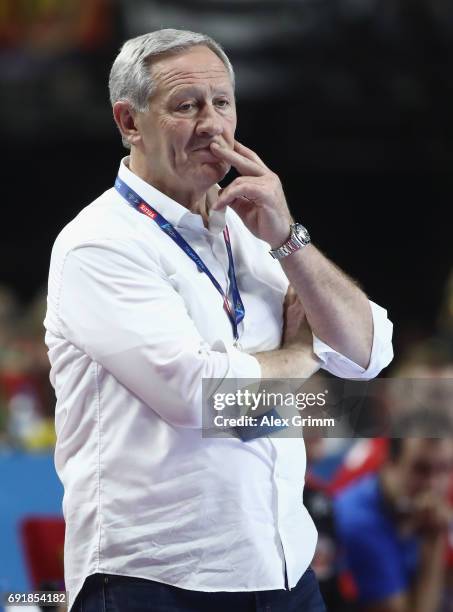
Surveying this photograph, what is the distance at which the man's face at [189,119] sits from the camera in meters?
2.31

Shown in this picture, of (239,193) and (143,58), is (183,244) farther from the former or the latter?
(143,58)

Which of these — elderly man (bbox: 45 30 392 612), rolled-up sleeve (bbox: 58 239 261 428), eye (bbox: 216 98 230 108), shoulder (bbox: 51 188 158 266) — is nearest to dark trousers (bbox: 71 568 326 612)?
elderly man (bbox: 45 30 392 612)

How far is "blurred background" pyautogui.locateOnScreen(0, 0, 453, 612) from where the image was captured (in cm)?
987

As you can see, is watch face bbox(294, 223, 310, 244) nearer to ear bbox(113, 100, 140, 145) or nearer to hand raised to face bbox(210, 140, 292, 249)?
hand raised to face bbox(210, 140, 292, 249)

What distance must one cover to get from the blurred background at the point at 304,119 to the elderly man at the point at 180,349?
22.1 ft

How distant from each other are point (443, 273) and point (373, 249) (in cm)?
66

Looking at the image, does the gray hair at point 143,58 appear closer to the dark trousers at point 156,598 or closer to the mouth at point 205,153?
the mouth at point 205,153

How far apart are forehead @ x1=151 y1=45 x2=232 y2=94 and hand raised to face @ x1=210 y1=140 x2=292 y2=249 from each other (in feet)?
0.46

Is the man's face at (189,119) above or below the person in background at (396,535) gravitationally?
above

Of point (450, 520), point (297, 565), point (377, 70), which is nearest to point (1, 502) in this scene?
point (450, 520)

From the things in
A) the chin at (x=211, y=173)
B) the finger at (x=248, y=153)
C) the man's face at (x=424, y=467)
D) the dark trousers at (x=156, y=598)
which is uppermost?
the finger at (x=248, y=153)

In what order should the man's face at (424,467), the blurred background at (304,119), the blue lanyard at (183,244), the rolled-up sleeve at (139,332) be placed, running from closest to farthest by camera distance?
the rolled-up sleeve at (139,332) < the blue lanyard at (183,244) < the man's face at (424,467) < the blurred background at (304,119)

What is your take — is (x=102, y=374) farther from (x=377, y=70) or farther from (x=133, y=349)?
(x=377, y=70)

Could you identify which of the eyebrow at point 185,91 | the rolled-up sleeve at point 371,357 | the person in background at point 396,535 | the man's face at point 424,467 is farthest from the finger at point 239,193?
the person in background at point 396,535
